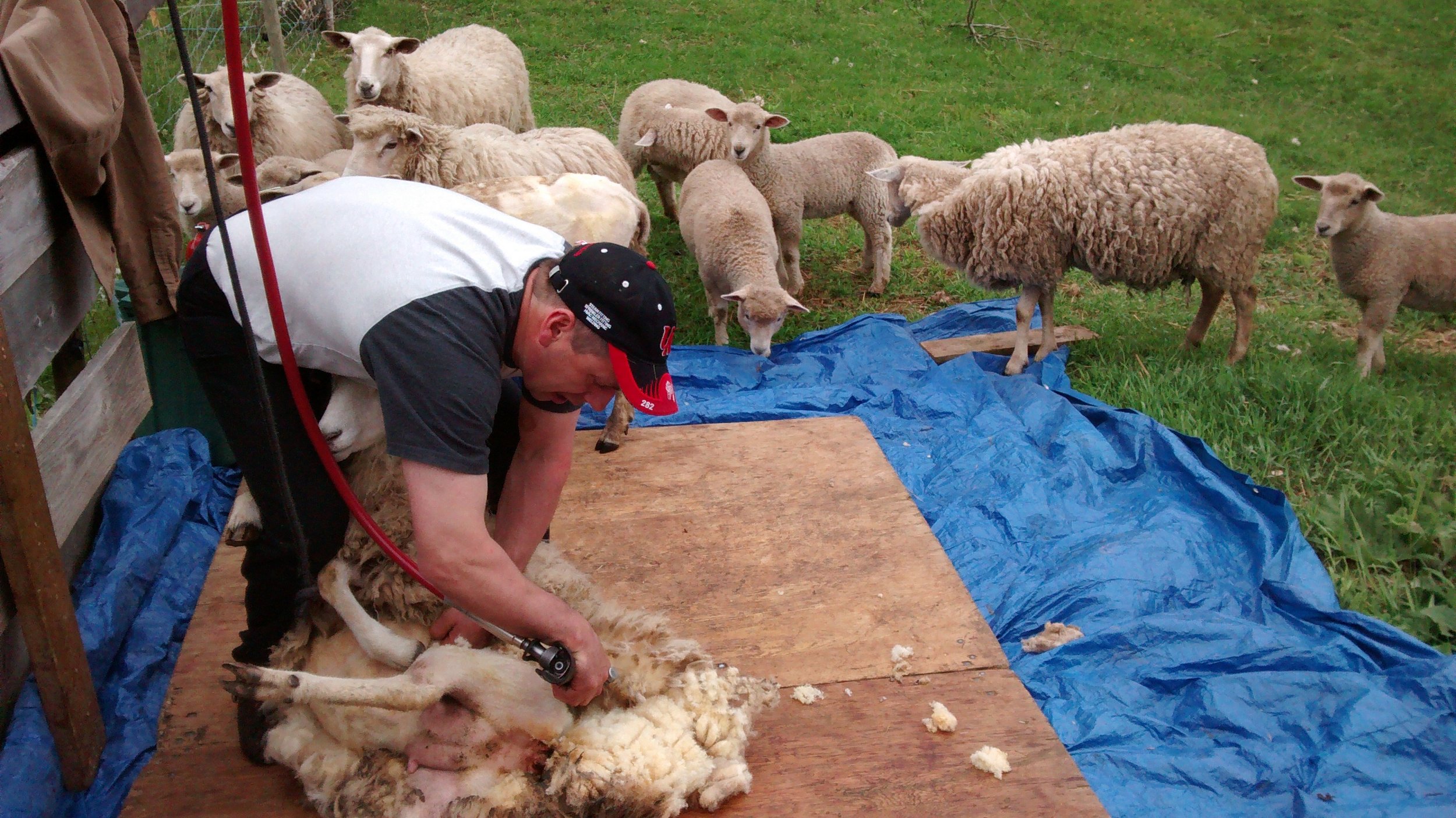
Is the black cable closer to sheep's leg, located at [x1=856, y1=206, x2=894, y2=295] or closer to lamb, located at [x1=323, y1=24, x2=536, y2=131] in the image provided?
lamb, located at [x1=323, y1=24, x2=536, y2=131]

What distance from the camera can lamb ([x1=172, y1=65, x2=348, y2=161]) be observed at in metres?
5.49

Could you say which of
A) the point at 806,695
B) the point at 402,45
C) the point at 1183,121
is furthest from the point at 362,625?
the point at 1183,121

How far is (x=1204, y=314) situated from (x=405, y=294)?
5353mm

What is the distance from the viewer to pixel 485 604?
6.29 feet

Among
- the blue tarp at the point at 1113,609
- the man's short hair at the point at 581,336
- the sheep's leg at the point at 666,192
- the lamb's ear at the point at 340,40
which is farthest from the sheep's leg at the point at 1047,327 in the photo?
the lamb's ear at the point at 340,40

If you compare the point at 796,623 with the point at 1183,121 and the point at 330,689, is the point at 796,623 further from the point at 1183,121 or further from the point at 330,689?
the point at 1183,121

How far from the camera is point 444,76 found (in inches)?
256

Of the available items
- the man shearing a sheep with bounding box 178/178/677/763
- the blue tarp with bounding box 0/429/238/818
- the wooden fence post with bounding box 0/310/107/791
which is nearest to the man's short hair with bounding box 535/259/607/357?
the man shearing a sheep with bounding box 178/178/677/763

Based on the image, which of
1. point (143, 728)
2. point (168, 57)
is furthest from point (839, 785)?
point (168, 57)

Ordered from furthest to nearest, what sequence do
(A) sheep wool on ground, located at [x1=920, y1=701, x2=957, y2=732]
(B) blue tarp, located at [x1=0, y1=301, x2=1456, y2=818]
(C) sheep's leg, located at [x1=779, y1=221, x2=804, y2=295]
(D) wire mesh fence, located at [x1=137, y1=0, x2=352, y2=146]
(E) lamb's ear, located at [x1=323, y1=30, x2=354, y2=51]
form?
(D) wire mesh fence, located at [x1=137, y1=0, x2=352, y2=146] → (C) sheep's leg, located at [x1=779, y1=221, x2=804, y2=295] → (E) lamb's ear, located at [x1=323, y1=30, x2=354, y2=51] → (B) blue tarp, located at [x1=0, y1=301, x2=1456, y2=818] → (A) sheep wool on ground, located at [x1=920, y1=701, x2=957, y2=732]

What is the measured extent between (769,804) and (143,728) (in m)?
1.85

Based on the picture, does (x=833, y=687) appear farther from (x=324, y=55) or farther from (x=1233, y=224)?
(x=324, y=55)

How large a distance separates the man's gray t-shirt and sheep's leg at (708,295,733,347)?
12.2 ft

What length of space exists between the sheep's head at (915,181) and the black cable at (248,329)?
174 inches
